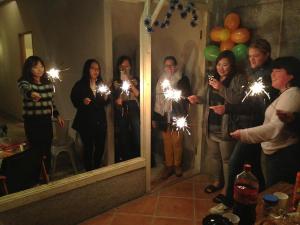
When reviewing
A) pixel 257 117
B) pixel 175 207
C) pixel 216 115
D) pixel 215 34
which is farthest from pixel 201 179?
pixel 215 34

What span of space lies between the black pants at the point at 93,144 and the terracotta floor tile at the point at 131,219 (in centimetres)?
85

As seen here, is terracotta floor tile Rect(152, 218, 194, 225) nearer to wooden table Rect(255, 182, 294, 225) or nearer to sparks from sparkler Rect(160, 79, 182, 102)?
wooden table Rect(255, 182, 294, 225)

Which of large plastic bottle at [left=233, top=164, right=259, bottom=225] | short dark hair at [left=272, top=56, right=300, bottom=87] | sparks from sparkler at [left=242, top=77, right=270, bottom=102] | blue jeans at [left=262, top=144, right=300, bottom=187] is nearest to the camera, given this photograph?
large plastic bottle at [left=233, top=164, right=259, bottom=225]

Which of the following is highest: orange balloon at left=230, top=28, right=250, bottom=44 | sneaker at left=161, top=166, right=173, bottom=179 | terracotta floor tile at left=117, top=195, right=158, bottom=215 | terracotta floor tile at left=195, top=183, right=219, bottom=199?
orange balloon at left=230, top=28, right=250, bottom=44

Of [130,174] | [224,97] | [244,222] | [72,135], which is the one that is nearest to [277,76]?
[224,97]

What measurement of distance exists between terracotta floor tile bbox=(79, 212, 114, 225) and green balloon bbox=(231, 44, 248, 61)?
2.12 metres

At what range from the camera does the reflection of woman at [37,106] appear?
2.56m

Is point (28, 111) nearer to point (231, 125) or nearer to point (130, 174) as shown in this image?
point (130, 174)

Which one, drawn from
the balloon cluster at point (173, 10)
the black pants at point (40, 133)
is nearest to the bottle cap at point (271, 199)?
the balloon cluster at point (173, 10)

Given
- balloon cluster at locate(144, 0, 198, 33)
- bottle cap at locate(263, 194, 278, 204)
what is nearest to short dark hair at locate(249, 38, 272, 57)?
balloon cluster at locate(144, 0, 198, 33)

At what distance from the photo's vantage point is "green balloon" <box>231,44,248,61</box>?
2844mm

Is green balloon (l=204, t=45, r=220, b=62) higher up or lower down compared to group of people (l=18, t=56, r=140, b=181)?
higher up

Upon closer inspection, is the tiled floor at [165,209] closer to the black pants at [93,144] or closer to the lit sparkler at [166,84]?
the black pants at [93,144]

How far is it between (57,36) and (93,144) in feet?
5.95
